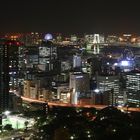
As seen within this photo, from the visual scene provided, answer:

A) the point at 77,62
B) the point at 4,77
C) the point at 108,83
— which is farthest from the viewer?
the point at 77,62

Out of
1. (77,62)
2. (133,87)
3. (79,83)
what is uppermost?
(77,62)

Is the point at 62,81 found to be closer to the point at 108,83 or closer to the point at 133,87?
the point at 108,83

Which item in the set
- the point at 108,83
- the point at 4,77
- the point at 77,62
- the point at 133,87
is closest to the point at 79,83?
the point at 108,83

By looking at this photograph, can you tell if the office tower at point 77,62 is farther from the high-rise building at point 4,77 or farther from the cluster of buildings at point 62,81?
the high-rise building at point 4,77

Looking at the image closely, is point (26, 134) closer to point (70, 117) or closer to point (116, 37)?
point (70, 117)

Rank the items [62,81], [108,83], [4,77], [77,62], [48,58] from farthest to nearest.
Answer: [48,58] < [77,62] < [62,81] < [108,83] < [4,77]

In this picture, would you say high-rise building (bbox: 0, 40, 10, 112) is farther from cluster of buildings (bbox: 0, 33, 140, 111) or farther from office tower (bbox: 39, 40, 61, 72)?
office tower (bbox: 39, 40, 61, 72)

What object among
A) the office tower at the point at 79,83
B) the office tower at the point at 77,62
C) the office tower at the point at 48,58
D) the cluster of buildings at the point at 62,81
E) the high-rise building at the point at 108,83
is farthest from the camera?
the office tower at the point at 77,62

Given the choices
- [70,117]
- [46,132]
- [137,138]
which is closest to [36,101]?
[70,117]

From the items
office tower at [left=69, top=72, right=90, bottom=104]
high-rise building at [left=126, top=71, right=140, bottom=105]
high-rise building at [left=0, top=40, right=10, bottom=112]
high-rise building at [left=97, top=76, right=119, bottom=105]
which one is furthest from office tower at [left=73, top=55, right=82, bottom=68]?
high-rise building at [left=0, top=40, right=10, bottom=112]

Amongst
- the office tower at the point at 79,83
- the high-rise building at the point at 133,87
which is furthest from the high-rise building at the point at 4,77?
the high-rise building at the point at 133,87

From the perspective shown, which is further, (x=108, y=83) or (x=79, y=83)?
(x=108, y=83)

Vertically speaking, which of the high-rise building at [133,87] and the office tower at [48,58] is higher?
the office tower at [48,58]
